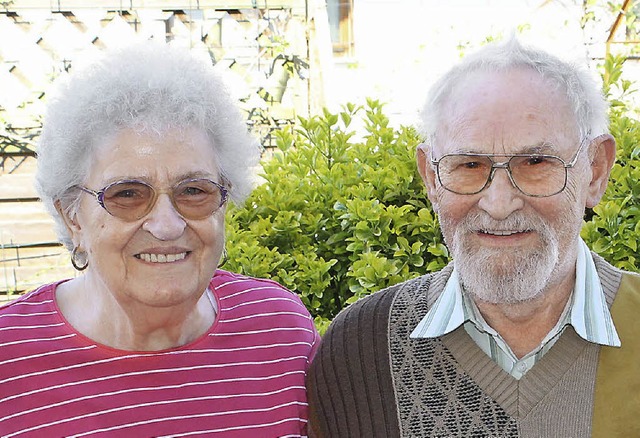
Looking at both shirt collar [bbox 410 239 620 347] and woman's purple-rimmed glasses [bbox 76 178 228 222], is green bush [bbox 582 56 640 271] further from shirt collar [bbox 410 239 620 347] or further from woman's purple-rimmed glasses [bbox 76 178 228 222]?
woman's purple-rimmed glasses [bbox 76 178 228 222]

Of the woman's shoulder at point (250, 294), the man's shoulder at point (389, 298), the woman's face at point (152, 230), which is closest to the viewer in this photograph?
the woman's face at point (152, 230)

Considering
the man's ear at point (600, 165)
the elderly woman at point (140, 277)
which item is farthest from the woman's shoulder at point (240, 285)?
the man's ear at point (600, 165)

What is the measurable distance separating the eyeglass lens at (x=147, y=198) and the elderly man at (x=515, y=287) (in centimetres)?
59

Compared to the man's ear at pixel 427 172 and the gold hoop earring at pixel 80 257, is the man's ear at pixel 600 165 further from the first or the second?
the gold hoop earring at pixel 80 257

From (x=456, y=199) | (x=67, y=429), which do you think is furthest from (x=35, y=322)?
(x=456, y=199)

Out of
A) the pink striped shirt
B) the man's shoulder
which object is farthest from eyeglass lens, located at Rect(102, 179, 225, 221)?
the man's shoulder

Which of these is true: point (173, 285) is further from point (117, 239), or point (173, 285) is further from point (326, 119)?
point (326, 119)

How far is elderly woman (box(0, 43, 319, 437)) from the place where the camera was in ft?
6.56

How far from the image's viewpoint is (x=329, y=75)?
5.24 meters

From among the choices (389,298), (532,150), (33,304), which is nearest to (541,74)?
(532,150)

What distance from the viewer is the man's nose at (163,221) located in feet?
6.56

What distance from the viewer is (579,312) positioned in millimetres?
1972

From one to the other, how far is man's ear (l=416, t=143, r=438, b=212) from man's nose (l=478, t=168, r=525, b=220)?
0.64 ft

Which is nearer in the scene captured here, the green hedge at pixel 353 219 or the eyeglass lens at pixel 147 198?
the eyeglass lens at pixel 147 198
